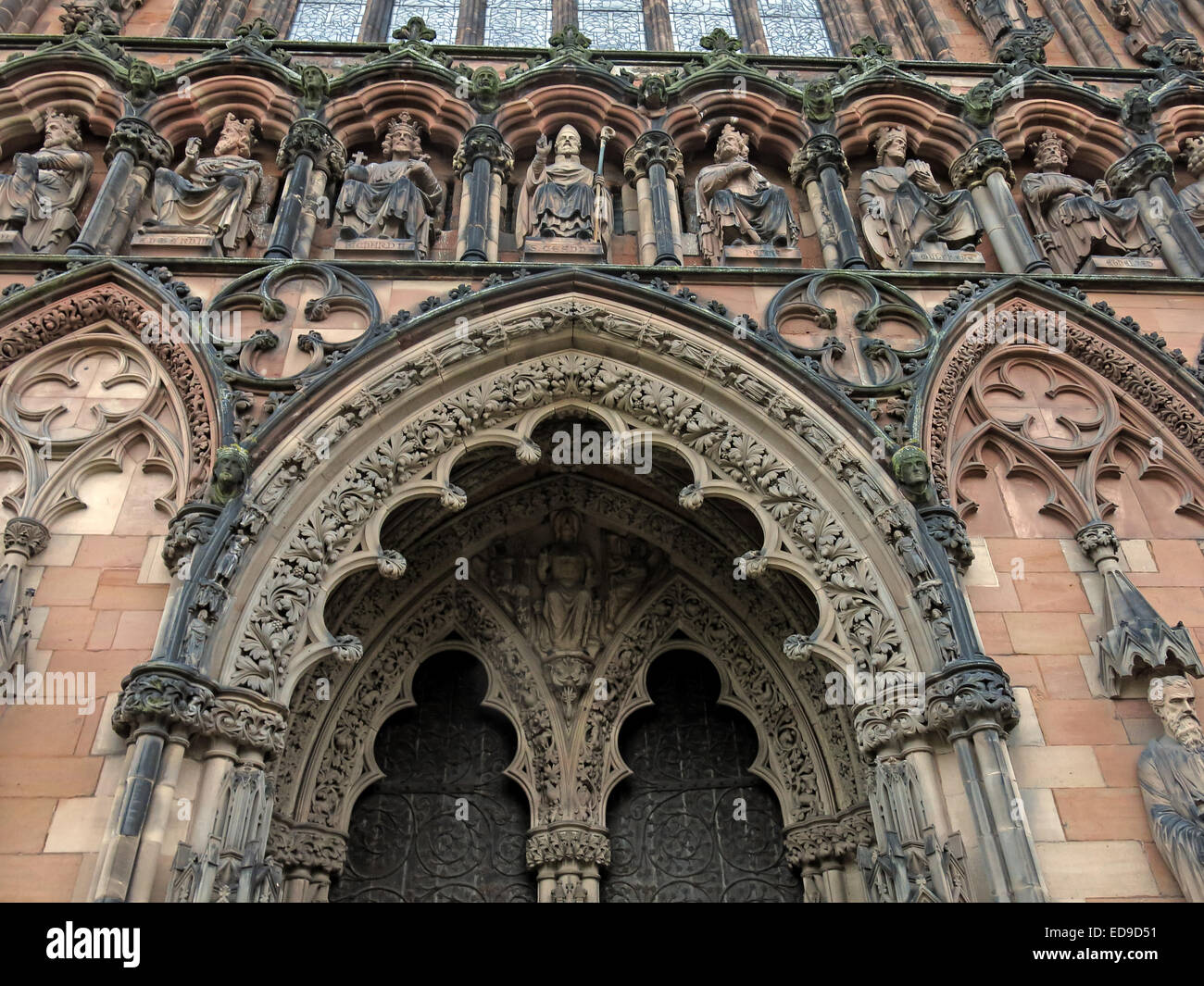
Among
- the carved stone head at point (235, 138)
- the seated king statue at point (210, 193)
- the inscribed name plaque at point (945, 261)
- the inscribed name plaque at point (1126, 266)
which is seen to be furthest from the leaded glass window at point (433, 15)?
the inscribed name plaque at point (1126, 266)

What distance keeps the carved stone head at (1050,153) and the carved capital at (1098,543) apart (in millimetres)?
4968

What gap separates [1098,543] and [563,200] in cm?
570

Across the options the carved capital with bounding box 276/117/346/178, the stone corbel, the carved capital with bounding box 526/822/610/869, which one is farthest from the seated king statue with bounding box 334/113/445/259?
the stone corbel

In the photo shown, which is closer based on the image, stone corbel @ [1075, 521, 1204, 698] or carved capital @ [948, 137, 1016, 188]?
stone corbel @ [1075, 521, 1204, 698]

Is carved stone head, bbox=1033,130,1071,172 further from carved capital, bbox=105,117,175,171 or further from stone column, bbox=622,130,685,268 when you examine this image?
carved capital, bbox=105,117,175,171

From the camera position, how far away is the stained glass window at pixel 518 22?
14414mm

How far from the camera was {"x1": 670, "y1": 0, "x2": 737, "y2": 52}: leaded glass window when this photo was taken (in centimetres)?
1466

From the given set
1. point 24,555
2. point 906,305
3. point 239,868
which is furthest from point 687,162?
point 239,868

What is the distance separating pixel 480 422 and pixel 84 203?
498 cm

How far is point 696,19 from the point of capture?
15.2 m

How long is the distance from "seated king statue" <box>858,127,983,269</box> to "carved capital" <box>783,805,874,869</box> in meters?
5.02

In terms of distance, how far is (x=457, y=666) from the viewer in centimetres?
992

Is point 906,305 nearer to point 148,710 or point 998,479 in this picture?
point 998,479

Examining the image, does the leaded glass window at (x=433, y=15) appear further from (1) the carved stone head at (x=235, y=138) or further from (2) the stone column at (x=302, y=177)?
(2) the stone column at (x=302, y=177)
